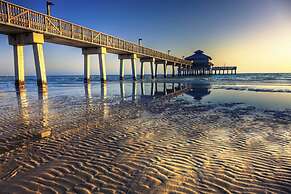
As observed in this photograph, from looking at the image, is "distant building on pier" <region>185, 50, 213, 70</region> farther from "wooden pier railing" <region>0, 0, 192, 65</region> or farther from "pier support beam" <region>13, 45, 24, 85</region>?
"pier support beam" <region>13, 45, 24, 85</region>

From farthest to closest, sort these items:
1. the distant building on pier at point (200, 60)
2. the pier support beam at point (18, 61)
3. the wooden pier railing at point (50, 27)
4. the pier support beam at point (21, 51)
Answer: the distant building on pier at point (200, 60)
the pier support beam at point (18, 61)
the pier support beam at point (21, 51)
the wooden pier railing at point (50, 27)

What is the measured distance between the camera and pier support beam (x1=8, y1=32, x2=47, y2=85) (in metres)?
21.3

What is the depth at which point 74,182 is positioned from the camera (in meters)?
2.94

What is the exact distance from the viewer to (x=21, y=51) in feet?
73.2

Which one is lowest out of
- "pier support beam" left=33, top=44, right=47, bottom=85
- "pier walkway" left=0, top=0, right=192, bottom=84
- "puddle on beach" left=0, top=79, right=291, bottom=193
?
"puddle on beach" left=0, top=79, right=291, bottom=193

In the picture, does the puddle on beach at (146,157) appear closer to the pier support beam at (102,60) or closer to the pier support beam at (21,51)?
the pier support beam at (21,51)

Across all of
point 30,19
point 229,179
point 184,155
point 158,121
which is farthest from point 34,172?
point 30,19

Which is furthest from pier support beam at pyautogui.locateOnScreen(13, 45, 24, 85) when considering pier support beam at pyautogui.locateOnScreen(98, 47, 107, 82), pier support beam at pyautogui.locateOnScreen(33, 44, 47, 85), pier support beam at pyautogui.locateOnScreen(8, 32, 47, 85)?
pier support beam at pyautogui.locateOnScreen(98, 47, 107, 82)

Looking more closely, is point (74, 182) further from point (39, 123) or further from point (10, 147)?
point (39, 123)

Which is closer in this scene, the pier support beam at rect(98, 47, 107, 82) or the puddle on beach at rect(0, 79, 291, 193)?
the puddle on beach at rect(0, 79, 291, 193)

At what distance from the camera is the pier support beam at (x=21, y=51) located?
69.9ft

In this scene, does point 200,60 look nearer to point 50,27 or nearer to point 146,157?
point 50,27

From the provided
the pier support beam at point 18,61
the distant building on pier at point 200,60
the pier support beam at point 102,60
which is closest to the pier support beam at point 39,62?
the pier support beam at point 18,61

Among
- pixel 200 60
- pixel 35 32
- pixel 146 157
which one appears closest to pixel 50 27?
pixel 35 32
